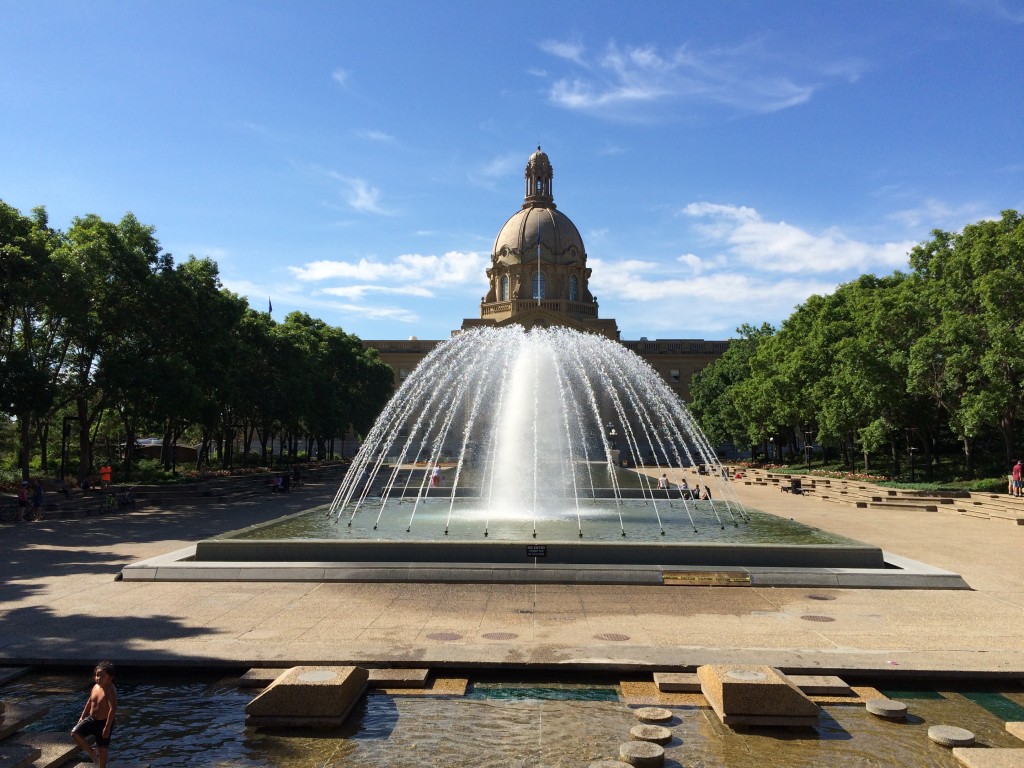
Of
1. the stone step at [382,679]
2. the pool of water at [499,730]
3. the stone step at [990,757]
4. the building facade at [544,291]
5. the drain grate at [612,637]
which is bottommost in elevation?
the pool of water at [499,730]

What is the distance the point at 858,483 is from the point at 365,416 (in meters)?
42.6

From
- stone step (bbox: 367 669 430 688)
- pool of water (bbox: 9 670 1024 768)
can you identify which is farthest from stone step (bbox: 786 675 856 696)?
stone step (bbox: 367 669 430 688)

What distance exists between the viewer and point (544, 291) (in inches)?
3730

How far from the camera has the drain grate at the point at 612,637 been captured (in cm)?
977

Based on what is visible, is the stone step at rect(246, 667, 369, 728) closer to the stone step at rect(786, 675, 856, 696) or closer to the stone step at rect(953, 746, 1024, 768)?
the stone step at rect(786, 675, 856, 696)

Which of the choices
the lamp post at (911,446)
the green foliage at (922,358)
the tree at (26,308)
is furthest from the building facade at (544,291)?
the tree at (26,308)

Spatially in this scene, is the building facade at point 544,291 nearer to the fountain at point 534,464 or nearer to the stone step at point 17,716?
the fountain at point 534,464

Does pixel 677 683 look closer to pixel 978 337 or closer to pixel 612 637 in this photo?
pixel 612 637

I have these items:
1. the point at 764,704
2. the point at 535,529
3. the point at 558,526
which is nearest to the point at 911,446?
the point at 558,526

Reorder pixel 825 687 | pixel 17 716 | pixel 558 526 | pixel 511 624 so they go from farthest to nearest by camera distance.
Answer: pixel 558 526 < pixel 511 624 < pixel 825 687 < pixel 17 716

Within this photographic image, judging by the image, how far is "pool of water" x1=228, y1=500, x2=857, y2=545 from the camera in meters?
16.3

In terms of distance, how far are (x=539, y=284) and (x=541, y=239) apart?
5.96 meters

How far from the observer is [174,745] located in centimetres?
694

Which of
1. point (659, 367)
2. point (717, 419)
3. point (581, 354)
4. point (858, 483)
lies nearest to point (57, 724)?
point (581, 354)
